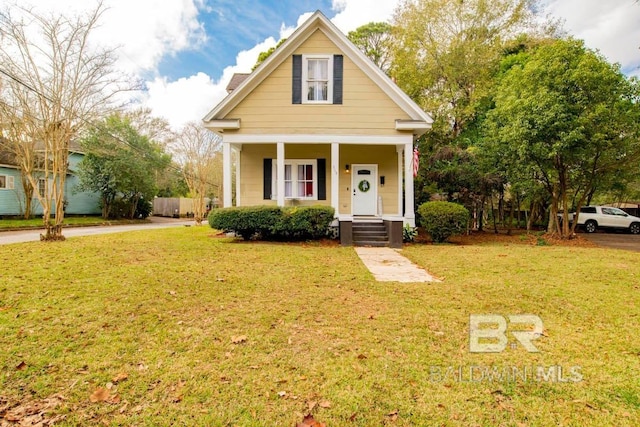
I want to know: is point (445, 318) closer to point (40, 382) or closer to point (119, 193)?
point (40, 382)

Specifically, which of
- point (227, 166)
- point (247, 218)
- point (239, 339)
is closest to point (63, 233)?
point (227, 166)

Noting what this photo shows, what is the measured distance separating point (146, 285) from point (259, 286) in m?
1.74

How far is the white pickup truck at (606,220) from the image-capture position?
63.9 feet

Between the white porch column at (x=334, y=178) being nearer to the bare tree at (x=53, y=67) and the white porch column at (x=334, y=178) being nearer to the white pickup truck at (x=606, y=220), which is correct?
the bare tree at (x=53, y=67)

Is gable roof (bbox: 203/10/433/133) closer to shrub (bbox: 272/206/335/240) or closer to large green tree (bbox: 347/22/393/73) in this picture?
shrub (bbox: 272/206/335/240)

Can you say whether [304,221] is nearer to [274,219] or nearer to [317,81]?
[274,219]

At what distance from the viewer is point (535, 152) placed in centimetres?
1159

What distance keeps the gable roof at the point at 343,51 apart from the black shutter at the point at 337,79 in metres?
0.40

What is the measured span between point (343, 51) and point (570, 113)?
8.04 m

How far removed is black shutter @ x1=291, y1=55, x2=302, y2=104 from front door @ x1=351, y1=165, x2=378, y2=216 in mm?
3493

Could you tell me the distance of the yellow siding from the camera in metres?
12.3

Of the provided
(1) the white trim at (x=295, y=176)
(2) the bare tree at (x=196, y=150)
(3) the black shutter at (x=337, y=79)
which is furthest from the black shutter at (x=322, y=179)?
(2) the bare tree at (x=196, y=150)

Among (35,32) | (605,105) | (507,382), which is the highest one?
(35,32)

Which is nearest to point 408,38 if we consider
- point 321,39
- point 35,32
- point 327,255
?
point 321,39
